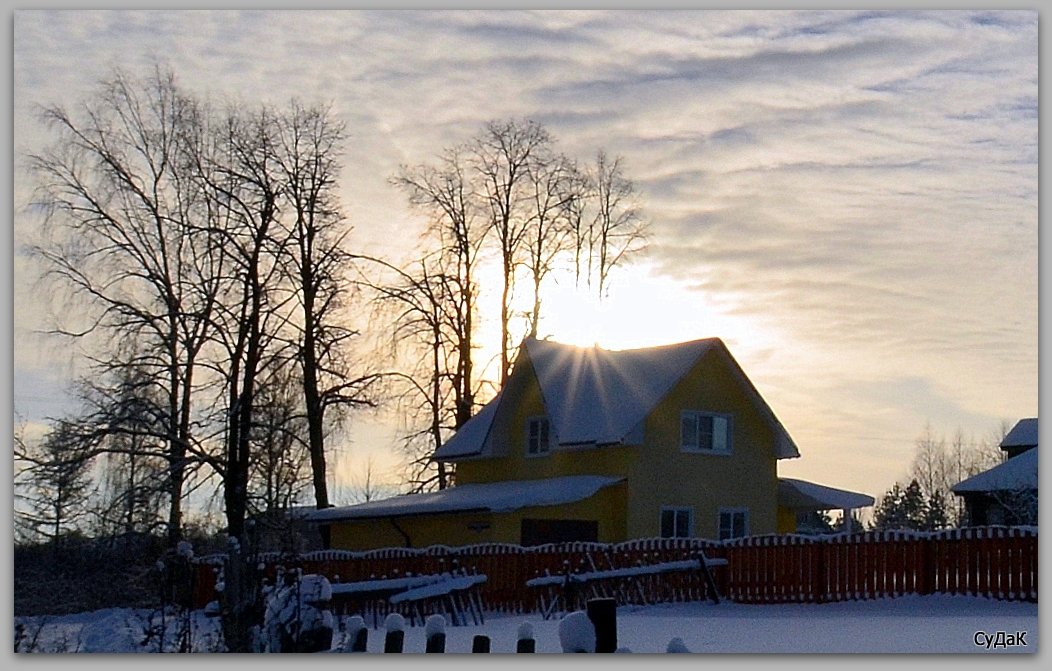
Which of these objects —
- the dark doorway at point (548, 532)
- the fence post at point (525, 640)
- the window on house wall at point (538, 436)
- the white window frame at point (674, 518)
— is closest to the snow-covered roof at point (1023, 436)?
the white window frame at point (674, 518)

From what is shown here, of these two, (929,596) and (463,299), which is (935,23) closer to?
(929,596)

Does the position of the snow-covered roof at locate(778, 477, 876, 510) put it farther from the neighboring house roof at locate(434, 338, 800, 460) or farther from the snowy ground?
the snowy ground

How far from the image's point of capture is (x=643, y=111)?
1669cm

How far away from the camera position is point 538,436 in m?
32.0

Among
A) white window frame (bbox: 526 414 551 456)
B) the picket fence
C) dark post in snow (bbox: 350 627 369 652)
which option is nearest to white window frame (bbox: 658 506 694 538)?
white window frame (bbox: 526 414 551 456)

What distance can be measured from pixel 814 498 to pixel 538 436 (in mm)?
6499

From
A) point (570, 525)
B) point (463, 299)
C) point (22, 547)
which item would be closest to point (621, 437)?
point (570, 525)

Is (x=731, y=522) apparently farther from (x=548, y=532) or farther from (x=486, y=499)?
(x=486, y=499)

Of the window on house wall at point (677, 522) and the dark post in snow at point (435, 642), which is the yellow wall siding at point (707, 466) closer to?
the window on house wall at point (677, 522)

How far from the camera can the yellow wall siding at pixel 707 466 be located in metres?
29.5

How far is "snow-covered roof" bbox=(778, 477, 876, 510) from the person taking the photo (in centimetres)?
3234

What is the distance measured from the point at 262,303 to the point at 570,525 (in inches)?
307

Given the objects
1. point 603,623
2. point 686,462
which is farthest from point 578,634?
point 686,462

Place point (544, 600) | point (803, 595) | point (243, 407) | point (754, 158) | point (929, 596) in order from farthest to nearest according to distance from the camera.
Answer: point (243, 407)
point (544, 600)
point (803, 595)
point (929, 596)
point (754, 158)
